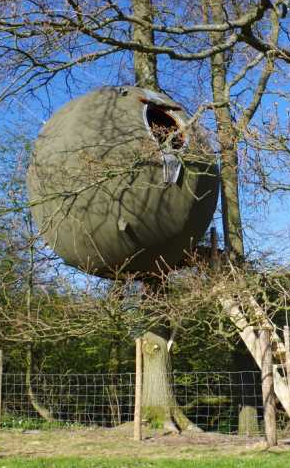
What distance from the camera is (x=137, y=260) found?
22.5ft

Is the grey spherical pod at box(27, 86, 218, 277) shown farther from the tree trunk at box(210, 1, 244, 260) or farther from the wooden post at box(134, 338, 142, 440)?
the tree trunk at box(210, 1, 244, 260)

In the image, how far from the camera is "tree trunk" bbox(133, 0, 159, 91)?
357 inches

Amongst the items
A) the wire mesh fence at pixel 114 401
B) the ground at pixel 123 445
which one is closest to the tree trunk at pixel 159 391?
the ground at pixel 123 445

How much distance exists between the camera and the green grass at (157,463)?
5.02 metres

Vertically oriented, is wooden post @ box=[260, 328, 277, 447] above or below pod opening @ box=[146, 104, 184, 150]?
below

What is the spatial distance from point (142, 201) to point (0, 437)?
10.4ft

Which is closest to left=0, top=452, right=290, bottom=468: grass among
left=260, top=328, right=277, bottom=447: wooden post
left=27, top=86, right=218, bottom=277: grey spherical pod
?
left=260, top=328, right=277, bottom=447: wooden post

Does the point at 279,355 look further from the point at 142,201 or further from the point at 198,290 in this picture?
the point at 142,201

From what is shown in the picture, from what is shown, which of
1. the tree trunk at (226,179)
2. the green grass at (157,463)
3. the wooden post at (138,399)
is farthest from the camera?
the tree trunk at (226,179)

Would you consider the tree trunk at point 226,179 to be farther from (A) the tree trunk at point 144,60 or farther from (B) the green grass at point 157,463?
(B) the green grass at point 157,463

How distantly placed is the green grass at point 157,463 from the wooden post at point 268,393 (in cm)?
55

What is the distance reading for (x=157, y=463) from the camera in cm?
517

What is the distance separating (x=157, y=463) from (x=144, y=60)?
591 cm

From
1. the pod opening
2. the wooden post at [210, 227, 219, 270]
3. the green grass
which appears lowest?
the green grass
